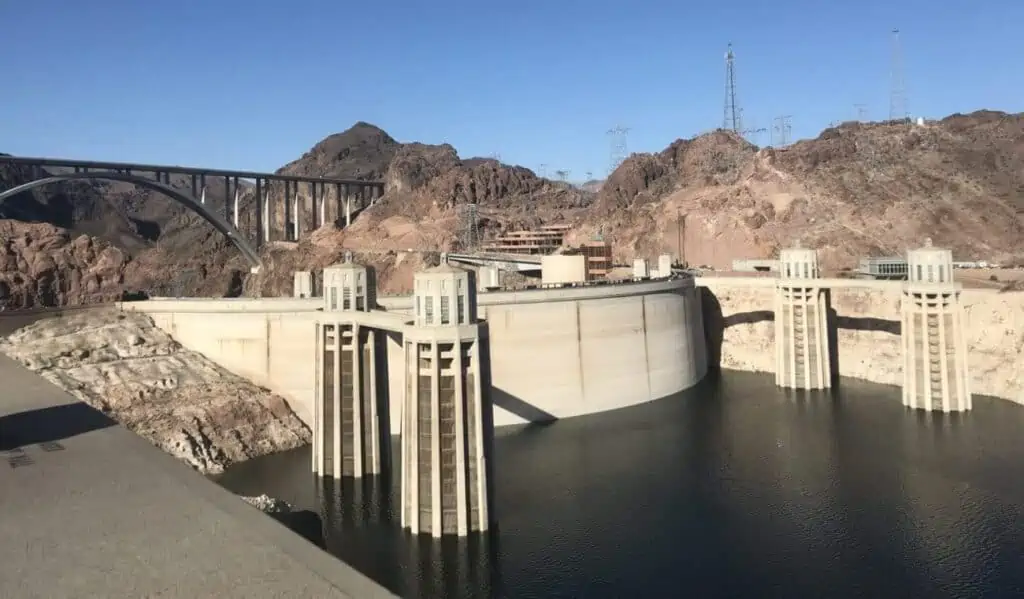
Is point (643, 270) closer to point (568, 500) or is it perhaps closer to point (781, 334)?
point (781, 334)

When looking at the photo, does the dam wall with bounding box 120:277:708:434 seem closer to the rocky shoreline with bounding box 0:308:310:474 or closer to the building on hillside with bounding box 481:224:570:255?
the rocky shoreline with bounding box 0:308:310:474

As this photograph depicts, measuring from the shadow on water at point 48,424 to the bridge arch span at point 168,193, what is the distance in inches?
2407

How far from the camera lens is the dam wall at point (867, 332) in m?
52.6

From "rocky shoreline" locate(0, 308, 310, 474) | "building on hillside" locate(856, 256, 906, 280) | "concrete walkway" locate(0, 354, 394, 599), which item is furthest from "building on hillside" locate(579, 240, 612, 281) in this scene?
"concrete walkway" locate(0, 354, 394, 599)

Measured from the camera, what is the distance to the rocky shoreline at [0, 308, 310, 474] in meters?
40.4

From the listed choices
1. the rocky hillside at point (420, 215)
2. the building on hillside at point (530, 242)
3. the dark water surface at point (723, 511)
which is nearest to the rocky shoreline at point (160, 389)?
the dark water surface at point (723, 511)

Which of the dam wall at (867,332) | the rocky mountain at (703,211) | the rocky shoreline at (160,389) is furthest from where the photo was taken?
the rocky mountain at (703,211)

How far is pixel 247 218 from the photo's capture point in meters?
162

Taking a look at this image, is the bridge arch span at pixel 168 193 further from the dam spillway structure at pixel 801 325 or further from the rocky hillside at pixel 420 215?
the dam spillway structure at pixel 801 325

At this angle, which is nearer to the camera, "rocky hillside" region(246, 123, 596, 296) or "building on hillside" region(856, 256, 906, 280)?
"building on hillside" region(856, 256, 906, 280)

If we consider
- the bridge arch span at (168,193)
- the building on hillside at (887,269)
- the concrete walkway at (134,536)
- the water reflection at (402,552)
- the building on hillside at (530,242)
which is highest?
the bridge arch span at (168,193)

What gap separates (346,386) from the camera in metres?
37.8

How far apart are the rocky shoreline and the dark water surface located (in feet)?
7.53

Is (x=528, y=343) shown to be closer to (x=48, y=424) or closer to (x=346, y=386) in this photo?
(x=346, y=386)
